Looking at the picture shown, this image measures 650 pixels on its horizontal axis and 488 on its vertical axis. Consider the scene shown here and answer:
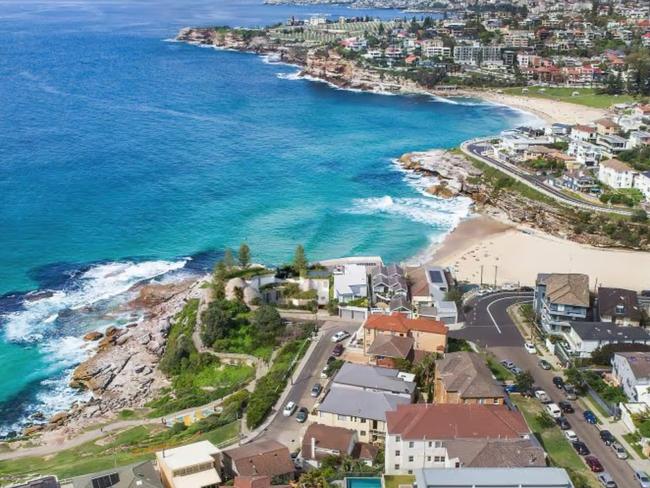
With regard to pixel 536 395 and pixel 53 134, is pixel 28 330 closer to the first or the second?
pixel 536 395

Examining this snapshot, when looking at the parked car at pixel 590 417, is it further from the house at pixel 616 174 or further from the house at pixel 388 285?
the house at pixel 616 174

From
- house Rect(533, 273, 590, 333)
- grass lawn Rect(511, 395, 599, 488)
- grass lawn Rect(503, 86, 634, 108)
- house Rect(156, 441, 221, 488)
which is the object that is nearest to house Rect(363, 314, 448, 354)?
grass lawn Rect(511, 395, 599, 488)

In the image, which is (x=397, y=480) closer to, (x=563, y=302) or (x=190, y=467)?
(x=190, y=467)

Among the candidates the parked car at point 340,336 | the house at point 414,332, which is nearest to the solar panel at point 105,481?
the house at point 414,332

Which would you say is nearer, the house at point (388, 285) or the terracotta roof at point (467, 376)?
the terracotta roof at point (467, 376)

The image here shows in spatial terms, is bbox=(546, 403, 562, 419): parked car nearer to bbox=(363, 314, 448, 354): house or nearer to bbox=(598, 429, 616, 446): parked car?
bbox=(598, 429, 616, 446): parked car

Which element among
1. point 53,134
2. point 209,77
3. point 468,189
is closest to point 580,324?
point 468,189
